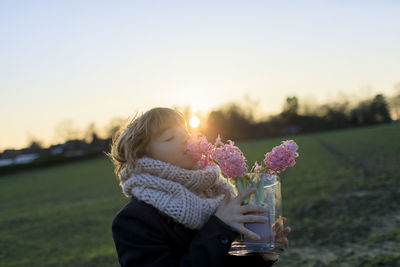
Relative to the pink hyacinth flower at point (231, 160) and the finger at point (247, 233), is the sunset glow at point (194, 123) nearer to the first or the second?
the pink hyacinth flower at point (231, 160)

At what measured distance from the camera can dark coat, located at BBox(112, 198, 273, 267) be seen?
5.85ft

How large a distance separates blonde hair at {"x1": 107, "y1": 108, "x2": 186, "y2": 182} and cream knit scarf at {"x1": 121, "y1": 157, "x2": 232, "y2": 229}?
0.07 m

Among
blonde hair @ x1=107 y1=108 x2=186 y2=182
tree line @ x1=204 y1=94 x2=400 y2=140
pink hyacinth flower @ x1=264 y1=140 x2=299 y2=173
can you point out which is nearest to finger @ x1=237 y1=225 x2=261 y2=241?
pink hyacinth flower @ x1=264 y1=140 x2=299 y2=173

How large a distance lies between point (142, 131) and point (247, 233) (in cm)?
73

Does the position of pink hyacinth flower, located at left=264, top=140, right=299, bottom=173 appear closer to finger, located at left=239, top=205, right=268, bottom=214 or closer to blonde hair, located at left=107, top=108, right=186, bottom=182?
finger, located at left=239, top=205, right=268, bottom=214

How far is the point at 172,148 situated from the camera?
203cm

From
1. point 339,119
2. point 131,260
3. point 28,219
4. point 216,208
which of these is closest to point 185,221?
point 216,208

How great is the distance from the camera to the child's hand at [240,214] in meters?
1.74

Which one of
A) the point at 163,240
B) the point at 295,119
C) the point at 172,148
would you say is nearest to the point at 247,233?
the point at 163,240

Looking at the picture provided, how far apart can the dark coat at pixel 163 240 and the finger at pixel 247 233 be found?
0.05 metres

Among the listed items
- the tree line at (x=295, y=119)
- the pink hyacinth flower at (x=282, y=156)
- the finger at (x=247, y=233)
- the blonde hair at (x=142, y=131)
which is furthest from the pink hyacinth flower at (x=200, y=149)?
the tree line at (x=295, y=119)

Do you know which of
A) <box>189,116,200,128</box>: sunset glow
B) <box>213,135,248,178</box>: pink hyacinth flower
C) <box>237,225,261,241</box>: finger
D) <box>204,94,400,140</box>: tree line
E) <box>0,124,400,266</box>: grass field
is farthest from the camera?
<box>204,94,400,140</box>: tree line

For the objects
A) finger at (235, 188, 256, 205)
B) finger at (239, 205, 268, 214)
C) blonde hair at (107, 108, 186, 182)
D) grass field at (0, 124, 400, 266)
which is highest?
blonde hair at (107, 108, 186, 182)

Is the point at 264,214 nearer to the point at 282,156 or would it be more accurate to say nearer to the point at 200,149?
the point at 282,156
